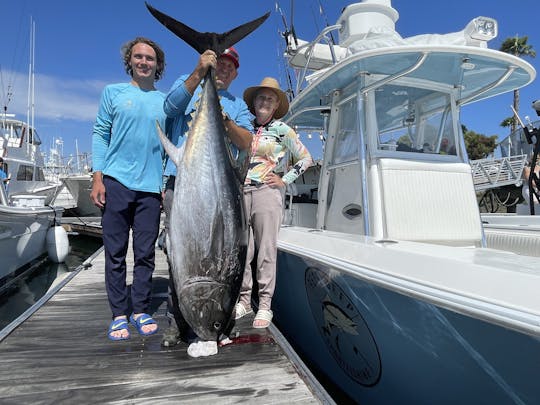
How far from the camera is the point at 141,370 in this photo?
6.73 feet

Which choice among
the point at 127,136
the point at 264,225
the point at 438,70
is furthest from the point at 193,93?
the point at 438,70

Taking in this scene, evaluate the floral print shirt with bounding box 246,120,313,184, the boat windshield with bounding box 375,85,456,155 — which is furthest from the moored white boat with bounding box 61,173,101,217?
the floral print shirt with bounding box 246,120,313,184

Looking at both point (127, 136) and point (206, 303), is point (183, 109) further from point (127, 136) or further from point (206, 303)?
point (206, 303)

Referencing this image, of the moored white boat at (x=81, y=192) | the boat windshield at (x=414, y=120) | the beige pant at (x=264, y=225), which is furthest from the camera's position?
the moored white boat at (x=81, y=192)

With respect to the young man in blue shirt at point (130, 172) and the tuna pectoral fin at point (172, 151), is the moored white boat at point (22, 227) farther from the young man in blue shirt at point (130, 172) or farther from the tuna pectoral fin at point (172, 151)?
the tuna pectoral fin at point (172, 151)

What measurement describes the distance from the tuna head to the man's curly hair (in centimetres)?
148

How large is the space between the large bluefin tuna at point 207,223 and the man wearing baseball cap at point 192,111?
0.27 ft

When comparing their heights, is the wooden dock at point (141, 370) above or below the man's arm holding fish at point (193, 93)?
below

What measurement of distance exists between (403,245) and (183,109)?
1505 millimetres

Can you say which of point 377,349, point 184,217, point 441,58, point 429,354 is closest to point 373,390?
point 377,349

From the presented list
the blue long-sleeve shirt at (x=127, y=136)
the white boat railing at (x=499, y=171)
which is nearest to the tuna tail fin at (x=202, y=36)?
the blue long-sleeve shirt at (x=127, y=136)

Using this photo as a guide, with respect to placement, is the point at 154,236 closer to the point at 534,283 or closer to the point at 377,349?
the point at 377,349

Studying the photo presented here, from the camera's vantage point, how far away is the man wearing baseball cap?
2.07 meters

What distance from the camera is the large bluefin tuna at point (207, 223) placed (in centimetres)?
187
